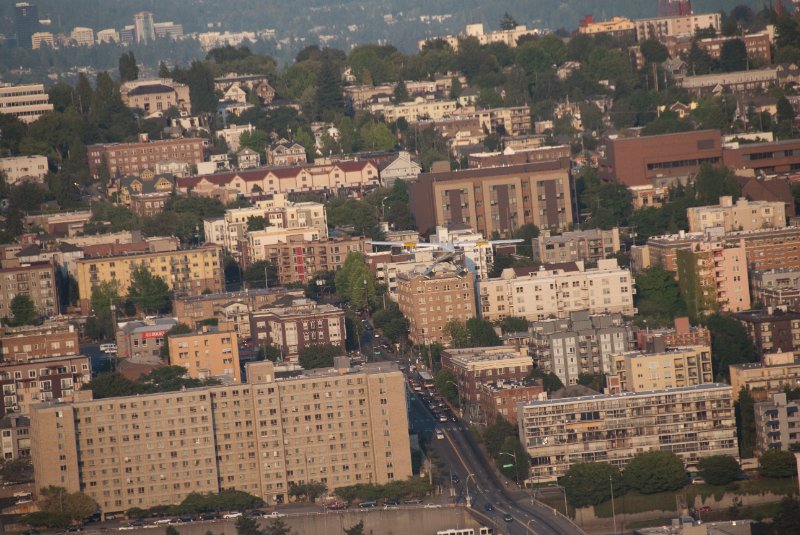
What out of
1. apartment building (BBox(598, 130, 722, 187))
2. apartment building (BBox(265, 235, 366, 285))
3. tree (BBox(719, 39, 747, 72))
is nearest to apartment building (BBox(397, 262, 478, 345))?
apartment building (BBox(265, 235, 366, 285))

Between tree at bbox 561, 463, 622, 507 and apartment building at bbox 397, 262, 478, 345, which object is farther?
apartment building at bbox 397, 262, 478, 345

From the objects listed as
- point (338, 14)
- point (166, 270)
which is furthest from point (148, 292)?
point (338, 14)

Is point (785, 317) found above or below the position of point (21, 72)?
below

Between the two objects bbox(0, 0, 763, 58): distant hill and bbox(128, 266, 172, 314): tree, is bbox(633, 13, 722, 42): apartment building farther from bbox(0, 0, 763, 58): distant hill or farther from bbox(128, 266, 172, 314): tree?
bbox(128, 266, 172, 314): tree

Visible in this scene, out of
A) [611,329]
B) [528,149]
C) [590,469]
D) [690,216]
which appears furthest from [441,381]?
[528,149]

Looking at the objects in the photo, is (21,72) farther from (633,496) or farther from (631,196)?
(633,496)
